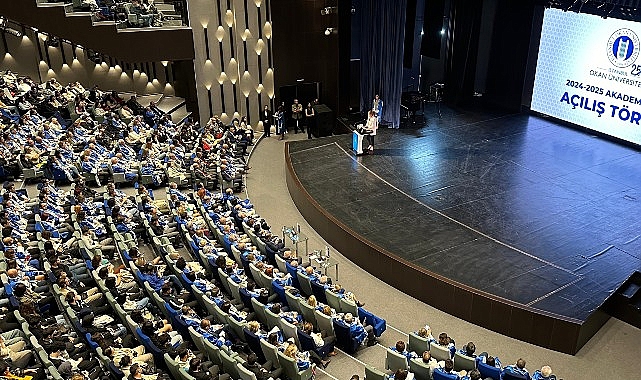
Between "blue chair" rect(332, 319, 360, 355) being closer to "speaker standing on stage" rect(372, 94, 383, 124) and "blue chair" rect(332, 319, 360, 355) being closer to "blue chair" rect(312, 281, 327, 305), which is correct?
"blue chair" rect(312, 281, 327, 305)

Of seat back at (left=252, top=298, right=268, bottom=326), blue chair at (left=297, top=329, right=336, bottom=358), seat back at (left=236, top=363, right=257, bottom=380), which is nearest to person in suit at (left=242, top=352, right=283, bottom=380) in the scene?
seat back at (left=236, top=363, right=257, bottom=380)

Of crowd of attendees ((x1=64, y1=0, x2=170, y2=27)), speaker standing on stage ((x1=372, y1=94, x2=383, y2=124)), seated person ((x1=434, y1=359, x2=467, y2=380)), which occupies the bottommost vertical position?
seated person ((x1=434, y1=359, x2=467, y2=380))

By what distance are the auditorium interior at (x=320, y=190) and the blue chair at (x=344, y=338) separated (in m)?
0.04

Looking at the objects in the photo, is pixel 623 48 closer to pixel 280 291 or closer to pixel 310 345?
pixel 280 291

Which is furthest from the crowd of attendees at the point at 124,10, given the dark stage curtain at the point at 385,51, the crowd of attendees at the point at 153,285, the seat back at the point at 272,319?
the seat back at the point at 272,319

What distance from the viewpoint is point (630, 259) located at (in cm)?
1020

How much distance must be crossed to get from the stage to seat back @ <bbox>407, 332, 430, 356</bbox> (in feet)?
5.35

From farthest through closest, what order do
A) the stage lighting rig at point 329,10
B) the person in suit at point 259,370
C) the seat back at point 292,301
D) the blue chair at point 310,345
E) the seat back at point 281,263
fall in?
1. the stage lighting rig at point 329,10
2. the seat back at point 281,263
3. the seat back at point 292,301
4. the blue chair at point 310,345
5. the person in suit at point 259,370

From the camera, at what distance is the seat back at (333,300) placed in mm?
8852

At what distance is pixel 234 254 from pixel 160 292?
1607mm

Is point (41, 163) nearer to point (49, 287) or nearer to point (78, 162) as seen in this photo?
point (78, 162)

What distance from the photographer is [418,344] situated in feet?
26.5

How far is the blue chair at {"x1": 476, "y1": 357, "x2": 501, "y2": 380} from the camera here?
24.4ft

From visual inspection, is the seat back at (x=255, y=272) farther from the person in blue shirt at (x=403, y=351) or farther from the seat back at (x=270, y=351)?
the person in blue shirt at (x=403, y=351)
